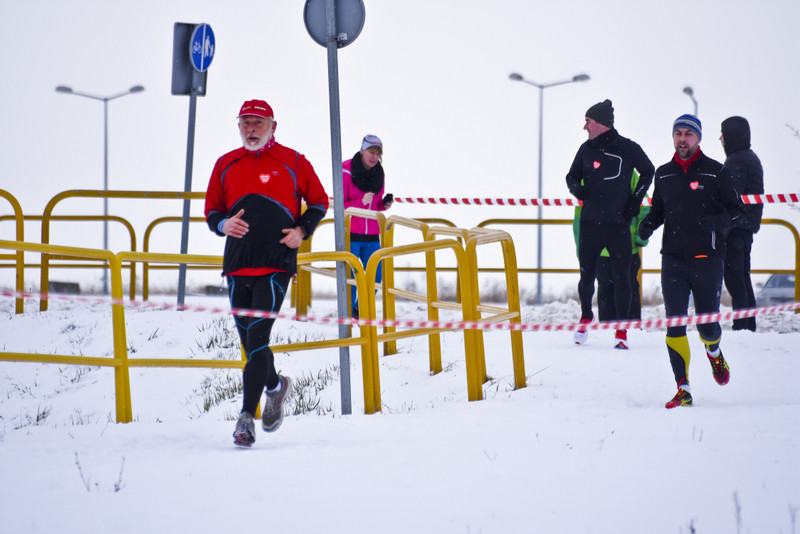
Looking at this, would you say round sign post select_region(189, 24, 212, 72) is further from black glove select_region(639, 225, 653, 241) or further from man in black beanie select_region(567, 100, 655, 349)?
black glove select_region(639, 225, 653, 241)

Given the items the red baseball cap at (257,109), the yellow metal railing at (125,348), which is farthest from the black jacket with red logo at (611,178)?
the red baseball cap at (257,109)

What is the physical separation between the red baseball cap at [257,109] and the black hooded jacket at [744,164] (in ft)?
18.4

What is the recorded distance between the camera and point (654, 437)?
177 inches

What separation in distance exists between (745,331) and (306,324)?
4470mm

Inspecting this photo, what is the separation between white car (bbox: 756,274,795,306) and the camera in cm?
1733

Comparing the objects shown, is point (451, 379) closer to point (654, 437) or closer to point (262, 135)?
point (654, 437)

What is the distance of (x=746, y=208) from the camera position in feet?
27.8

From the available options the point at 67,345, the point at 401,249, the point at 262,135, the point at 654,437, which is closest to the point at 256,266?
the point at 262,135

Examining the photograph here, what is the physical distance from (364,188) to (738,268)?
3756mm

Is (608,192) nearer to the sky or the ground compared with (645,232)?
nearer to the sky

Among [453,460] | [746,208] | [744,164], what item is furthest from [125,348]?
[744,164]

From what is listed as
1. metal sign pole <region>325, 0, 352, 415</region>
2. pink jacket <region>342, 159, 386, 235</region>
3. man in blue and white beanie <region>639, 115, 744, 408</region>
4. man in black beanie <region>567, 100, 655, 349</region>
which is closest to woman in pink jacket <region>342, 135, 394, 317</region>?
pink jacket <region>342, 159, 386, 235</region>

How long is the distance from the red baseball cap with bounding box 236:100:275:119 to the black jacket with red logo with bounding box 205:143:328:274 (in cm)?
17

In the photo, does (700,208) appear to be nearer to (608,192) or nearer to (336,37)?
(608,192)
